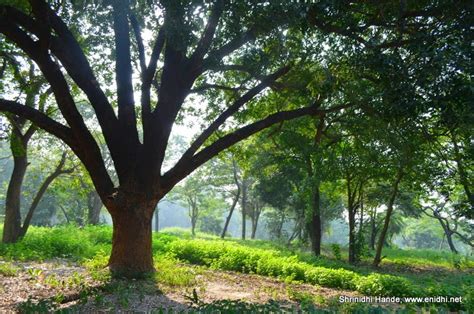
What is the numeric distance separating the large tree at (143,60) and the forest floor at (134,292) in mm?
1247

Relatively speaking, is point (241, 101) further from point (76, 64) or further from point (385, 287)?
point (385, 287)

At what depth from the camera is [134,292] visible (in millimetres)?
7578

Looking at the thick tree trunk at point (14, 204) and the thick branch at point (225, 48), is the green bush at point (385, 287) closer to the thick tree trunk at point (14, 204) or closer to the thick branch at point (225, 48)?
the thick branch at point (225, 48)

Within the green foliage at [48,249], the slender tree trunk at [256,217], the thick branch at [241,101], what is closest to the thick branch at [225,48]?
the thick branch at [241,101]

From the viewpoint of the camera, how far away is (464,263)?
776 inches

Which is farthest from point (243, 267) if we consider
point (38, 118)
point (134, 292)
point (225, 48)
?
point (38, 118)

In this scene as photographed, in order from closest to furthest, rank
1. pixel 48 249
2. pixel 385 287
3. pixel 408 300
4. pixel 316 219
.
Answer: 1. pixel 408 300
2. pixel 385 287
3. pixel 48 249
4. pixel 316 219

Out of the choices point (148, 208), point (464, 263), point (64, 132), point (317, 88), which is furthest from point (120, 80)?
point (464, 263)

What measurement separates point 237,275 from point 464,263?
14084mm

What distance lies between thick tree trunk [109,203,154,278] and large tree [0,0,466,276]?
0.02 meters

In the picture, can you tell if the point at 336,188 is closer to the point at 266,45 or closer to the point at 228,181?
the point at 266,45

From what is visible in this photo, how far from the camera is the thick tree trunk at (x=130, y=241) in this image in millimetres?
9273

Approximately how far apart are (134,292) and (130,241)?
1922mm

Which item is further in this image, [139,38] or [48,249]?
[48,249]
